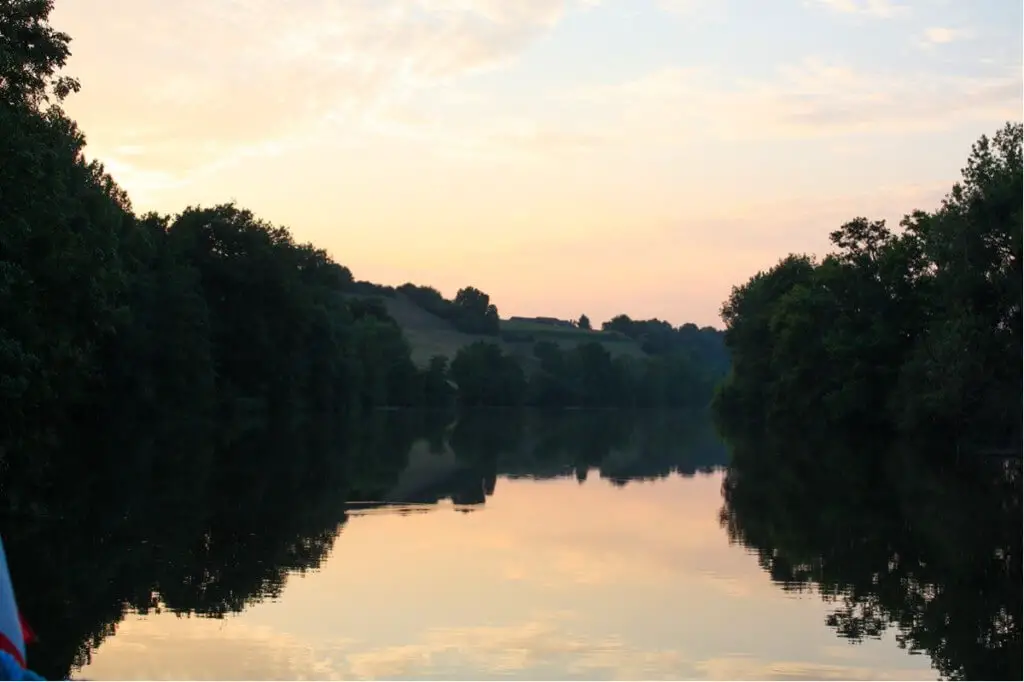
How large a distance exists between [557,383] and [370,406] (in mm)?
62249

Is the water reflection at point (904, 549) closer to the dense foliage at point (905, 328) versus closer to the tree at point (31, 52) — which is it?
the dense foliage at point (905, 328)

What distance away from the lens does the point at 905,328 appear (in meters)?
66.3

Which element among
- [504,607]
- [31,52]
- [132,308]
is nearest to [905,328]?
[132,308]

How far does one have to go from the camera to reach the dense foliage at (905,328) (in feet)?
147

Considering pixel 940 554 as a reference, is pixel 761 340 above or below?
above

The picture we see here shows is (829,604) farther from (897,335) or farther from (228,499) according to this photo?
(897,335)

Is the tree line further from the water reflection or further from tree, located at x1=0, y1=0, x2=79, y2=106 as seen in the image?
the water reflection

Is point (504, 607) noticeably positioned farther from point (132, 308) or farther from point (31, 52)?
point (132, 308)

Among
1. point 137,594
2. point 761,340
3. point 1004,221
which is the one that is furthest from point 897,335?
point 137,594

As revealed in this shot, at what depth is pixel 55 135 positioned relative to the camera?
1299 inches

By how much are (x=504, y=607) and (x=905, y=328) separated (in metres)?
56.2

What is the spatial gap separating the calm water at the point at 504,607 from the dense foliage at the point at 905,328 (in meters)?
23.7

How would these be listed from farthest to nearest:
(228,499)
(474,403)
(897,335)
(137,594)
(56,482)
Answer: (474,403), (897,335), (56,482), (228,499), (137,594)

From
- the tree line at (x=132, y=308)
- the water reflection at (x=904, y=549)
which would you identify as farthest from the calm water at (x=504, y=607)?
the tree line at (x=132, y=308)
